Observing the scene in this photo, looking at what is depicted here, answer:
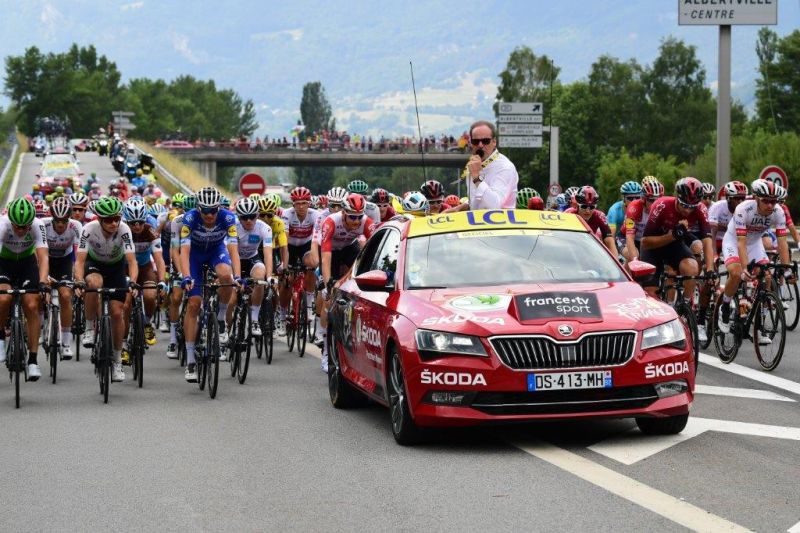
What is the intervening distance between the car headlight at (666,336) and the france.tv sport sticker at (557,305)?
12.8 inches

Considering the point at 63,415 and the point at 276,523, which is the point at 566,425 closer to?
the point at 276,523

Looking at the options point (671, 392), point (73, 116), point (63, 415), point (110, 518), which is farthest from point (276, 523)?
point (73, 116)

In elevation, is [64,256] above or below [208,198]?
below

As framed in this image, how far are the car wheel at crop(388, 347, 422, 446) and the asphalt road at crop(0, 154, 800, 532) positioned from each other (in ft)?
0.37

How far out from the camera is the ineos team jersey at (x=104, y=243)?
1487 centimetres

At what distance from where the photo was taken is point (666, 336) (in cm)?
964

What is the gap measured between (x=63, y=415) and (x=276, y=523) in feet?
18.2

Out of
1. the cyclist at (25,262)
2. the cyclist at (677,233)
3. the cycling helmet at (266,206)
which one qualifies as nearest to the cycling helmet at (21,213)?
the cyclist at (25,262)

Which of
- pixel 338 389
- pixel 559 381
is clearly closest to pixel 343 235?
pixel 338 389

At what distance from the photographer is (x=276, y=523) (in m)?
7.46

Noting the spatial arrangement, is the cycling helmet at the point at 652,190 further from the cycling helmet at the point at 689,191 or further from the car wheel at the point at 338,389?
the car wheel at the point at 338,389

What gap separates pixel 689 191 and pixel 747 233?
5.17 feet

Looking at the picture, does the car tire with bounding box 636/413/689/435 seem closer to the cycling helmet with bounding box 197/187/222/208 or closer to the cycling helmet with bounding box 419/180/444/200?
the cycling helmet with bounding box 197/187/222/208

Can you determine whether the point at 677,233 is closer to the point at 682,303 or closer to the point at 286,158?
the point at 682,303
